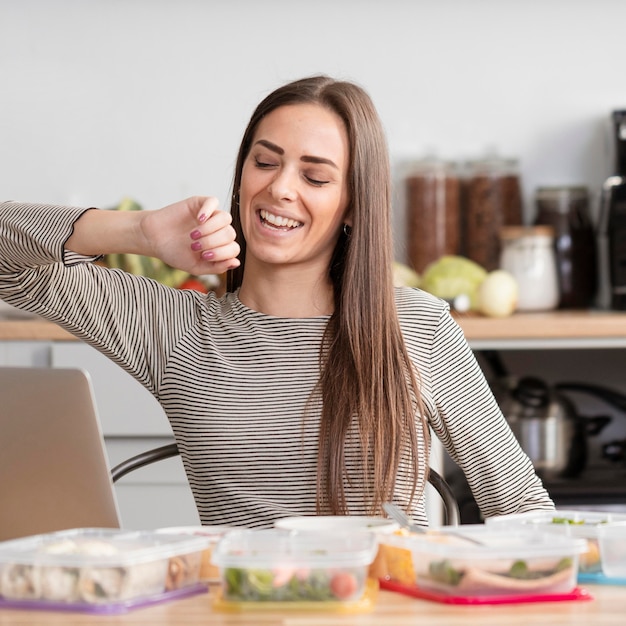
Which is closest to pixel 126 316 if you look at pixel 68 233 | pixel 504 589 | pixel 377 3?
pixel 68 233

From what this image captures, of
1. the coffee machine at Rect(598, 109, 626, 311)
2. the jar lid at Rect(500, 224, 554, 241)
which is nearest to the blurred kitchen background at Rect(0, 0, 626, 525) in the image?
the jar lid at Rect(500, 224, 554, 241)

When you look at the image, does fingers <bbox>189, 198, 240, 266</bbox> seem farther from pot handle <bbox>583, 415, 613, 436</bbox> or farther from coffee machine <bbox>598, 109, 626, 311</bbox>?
pot handle <bbox>583, 415, 613, 436</bbox>

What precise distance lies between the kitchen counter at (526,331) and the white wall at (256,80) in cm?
61

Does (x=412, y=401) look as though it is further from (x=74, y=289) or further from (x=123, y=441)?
(x=123, y=441)

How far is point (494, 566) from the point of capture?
818 millimetres

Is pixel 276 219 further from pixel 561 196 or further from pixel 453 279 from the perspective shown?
pixel 561 196

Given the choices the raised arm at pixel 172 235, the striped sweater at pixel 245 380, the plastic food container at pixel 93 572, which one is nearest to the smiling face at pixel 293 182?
the striped sweater at pixel 245 380

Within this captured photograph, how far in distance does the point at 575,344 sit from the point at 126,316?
1203 millimetres

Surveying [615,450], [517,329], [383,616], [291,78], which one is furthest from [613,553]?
[291,78]

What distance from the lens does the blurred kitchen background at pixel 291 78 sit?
9.25ft

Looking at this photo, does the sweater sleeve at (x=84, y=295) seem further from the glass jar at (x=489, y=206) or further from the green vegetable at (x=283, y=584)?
the glass jar at (x=489, y=206)

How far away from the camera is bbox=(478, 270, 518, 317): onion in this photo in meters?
2.43

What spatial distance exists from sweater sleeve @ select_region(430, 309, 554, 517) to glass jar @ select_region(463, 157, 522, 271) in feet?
4.21

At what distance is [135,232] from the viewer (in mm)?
1275
